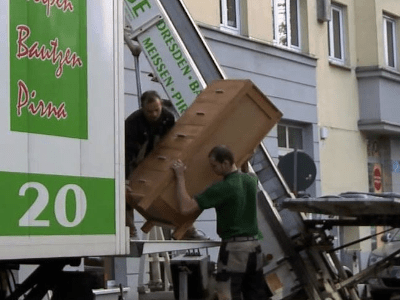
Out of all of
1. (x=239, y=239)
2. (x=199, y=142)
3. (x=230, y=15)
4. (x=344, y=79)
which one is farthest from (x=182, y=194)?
(x=344, y=79)

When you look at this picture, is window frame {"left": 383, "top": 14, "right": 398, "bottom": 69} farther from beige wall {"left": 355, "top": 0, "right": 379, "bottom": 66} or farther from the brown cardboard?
the brown cardboard

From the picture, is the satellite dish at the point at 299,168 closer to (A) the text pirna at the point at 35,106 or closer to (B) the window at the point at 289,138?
(B) the window at the point at 289,138

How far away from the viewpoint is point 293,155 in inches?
605

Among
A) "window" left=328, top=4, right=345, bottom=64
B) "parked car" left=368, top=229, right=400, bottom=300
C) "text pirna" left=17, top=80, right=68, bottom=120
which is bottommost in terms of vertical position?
"parked car" left=368, top=229, right=400, bottom=300

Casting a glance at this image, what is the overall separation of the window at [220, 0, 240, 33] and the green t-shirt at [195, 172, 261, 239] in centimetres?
1096

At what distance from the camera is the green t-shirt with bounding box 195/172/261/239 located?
8.10 meters

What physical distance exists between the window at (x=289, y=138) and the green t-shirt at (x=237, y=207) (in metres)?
12.6

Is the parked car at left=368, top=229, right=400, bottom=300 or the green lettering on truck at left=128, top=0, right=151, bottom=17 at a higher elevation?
the green lettering on truck at left=128, top=0, right=151, bottom=17

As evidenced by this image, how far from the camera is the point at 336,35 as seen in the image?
24250 millimetres

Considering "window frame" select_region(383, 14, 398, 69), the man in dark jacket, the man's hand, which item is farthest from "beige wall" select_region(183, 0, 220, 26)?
the man's hand

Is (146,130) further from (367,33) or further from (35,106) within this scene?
(367,33)

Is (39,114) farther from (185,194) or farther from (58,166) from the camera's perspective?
(185,194)

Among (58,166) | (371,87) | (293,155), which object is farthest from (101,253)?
(371,87)

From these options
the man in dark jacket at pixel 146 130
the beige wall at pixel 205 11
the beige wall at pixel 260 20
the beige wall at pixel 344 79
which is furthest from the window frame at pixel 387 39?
the man in dark jacket at pixel 146 130
